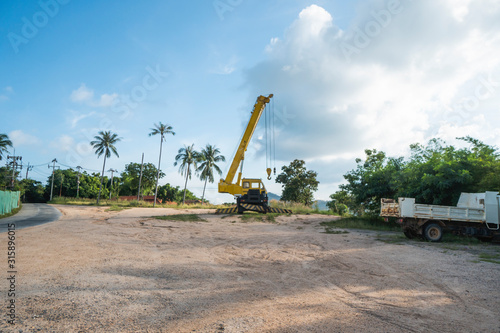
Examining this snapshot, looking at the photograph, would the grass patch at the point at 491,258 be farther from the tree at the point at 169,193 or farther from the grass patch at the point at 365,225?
the tree at the point at 169,193

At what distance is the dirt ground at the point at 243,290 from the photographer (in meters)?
3.61

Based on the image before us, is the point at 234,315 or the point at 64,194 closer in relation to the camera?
the point at 234,315

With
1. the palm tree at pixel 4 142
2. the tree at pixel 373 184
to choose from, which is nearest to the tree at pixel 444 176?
the tree at pixel 373 184

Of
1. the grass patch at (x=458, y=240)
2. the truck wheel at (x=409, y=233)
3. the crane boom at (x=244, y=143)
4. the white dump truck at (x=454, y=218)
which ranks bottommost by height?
the grass patch at (x=458, y=240)

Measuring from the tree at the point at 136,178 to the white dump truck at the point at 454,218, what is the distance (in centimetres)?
5506

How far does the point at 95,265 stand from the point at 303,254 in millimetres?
5679

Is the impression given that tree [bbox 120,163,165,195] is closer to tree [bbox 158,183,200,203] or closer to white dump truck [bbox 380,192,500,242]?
tree [bbox 158,183,200,203]

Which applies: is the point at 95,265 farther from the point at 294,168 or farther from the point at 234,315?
the point at 294,168

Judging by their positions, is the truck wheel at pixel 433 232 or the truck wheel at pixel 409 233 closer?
the truck wheel at pixel 433 232

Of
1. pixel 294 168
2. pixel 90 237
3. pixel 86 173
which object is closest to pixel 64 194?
pixel 86 173

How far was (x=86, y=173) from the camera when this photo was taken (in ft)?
227

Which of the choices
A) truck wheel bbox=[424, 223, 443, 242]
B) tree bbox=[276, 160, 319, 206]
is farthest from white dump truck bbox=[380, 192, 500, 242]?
tree bbox=[276, 160, 319, 206]

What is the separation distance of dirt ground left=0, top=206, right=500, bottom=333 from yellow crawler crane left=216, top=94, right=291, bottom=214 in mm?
14417

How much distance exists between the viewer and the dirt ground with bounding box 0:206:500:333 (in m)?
3.61
